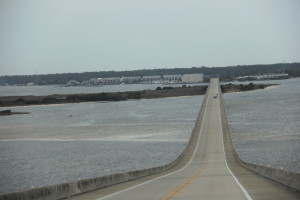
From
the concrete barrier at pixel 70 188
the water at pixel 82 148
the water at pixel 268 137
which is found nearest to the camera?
the concrete barrier at pixel 70 188

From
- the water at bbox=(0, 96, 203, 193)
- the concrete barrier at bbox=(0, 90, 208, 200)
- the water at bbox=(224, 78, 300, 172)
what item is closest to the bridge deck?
the concrete barrier at bbox=(0, 90, 208, 200)

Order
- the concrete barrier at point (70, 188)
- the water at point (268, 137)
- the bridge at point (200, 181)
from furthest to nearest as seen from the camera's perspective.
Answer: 1. the water at point (268, 137)
2. the bridge at point (200, 181)
3. the concrete barrier at point (70, 188)

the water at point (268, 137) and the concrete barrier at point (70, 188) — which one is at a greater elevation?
the concrete barrier at point (70, 188)

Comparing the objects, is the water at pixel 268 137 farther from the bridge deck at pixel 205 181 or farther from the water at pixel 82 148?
the water at pixel 82 148

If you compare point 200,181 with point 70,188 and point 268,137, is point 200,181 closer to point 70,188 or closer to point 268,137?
point 70,188

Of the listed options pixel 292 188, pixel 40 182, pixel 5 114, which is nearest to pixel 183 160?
pixel 40 182

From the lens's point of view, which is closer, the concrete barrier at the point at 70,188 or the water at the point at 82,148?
the concrete barrier at the point at 70,188

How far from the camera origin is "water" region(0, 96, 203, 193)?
56.7 m

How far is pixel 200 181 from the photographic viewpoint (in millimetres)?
30000

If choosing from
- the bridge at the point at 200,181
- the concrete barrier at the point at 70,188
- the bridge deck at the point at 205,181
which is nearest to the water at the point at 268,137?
the bridge at the point at 200,181

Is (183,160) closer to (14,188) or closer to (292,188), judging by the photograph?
(14,188)

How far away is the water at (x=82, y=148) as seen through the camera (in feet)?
186

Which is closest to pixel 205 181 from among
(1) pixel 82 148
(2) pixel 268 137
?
(1) pixel 82 148

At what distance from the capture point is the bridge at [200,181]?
822 inches
